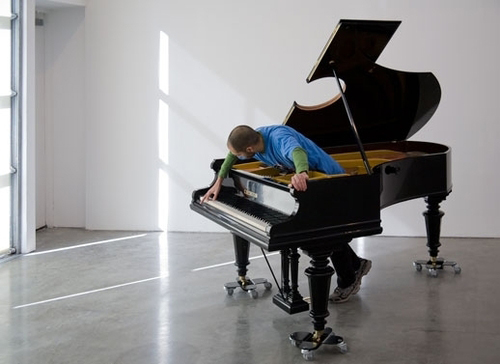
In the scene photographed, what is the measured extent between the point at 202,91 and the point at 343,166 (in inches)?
111

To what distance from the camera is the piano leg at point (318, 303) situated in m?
3.88

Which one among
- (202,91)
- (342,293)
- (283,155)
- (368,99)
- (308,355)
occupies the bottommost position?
(308,355)

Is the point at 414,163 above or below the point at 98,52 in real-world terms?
below

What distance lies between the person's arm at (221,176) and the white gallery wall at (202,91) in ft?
9.17

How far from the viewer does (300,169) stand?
3.82 metres

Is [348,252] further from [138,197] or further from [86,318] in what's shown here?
[138,197]

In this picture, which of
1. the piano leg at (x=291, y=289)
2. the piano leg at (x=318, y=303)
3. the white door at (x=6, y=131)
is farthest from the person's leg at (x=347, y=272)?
the white door at (x=6, y=131)

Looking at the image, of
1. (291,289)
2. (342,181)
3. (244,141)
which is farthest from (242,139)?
(291,289)

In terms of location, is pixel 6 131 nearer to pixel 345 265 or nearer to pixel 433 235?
pixel 345 265

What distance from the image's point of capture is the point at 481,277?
18.4 ft

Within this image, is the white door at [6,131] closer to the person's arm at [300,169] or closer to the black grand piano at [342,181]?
the black grand piano at [342,181]

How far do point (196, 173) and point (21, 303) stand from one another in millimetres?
2879

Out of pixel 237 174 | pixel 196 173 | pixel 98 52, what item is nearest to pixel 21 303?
pixel 237 174

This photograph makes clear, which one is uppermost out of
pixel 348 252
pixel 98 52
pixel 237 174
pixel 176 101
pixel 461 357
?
pixel 98 52
